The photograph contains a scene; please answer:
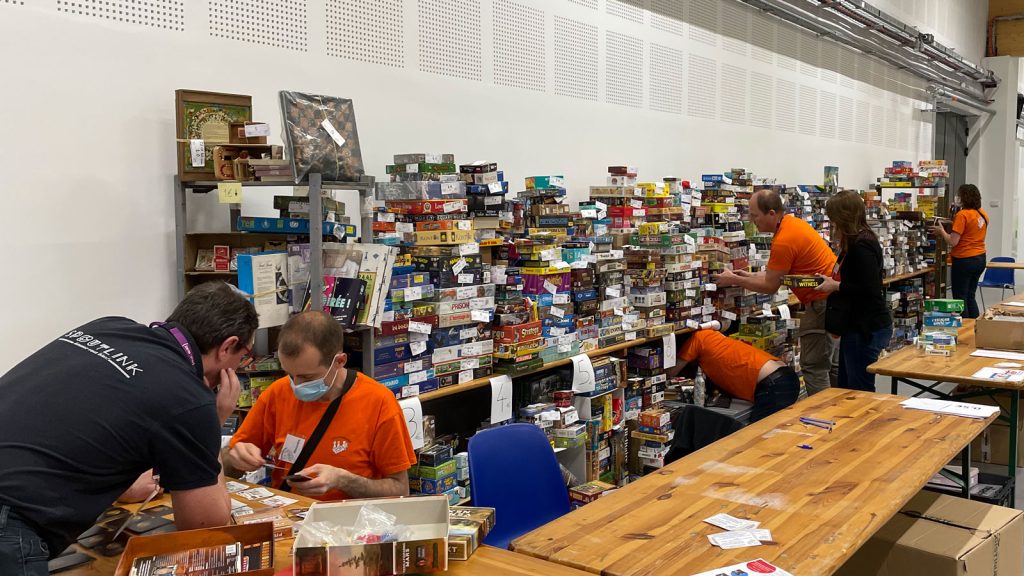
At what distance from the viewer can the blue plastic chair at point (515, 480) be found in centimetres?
334

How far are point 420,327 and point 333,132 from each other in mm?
1074

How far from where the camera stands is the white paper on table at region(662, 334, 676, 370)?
6074 millimetres

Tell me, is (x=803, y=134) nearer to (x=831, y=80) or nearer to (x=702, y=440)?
(x=831, y=80)

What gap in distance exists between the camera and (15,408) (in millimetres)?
2021

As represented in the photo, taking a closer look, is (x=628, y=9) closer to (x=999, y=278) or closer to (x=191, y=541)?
(x=191, y=541)

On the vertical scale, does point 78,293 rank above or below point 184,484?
above

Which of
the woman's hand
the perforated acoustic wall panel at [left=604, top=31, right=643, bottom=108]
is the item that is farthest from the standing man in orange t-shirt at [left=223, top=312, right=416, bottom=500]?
the perforated acoustic wall panel at [left=604, top=31, right=643, bottom=108]

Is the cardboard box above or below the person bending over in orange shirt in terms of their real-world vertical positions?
above

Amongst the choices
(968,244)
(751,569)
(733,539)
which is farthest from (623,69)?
(968,244)

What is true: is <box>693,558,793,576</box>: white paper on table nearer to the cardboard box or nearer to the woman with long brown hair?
the woman with long brown hair

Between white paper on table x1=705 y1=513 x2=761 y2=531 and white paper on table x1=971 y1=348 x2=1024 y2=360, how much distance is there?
11.7ft

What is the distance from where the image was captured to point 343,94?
4574 mm

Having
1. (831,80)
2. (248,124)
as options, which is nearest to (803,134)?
Result: (831,80)

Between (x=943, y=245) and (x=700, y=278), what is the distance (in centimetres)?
710
